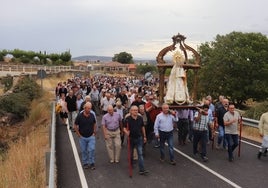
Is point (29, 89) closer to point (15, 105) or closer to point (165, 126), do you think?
point (15, 105)

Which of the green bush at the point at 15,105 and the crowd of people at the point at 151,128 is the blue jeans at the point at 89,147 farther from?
the green bush at the point at 15,105

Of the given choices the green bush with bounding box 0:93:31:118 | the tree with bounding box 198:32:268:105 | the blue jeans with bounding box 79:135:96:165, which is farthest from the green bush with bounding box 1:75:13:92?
the blue jeans with bounding box 79:135:96:165

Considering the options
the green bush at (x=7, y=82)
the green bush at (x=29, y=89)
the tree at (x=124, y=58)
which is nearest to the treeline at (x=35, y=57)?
the green bush at (x=7, y=82)

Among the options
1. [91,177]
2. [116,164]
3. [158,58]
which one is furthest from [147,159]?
[158,58]

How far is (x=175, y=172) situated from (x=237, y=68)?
25.4 m

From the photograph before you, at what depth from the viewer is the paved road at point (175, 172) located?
371 inches

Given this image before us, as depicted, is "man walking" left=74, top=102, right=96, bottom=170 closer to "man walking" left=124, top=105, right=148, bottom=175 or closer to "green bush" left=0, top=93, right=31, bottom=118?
"man walking" left=124, top=105, right=148, bottom=175

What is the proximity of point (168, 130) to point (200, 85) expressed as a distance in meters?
24.3

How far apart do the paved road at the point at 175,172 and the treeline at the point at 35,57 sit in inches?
2938

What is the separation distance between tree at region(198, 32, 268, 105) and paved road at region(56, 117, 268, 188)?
21698 millimetres

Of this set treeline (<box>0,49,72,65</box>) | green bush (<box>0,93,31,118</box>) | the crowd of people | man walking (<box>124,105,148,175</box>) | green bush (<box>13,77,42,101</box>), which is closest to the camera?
man walking (<box>124,105,148,175</box>)

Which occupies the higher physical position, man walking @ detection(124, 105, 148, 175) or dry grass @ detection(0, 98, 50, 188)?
man walking @ detection(124, 105, 148, 175)

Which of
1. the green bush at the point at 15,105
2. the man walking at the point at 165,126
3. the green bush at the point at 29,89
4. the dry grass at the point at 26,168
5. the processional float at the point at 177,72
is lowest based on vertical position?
the green bush at the point at 15,105

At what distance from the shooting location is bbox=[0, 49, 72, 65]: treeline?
3324 inches
